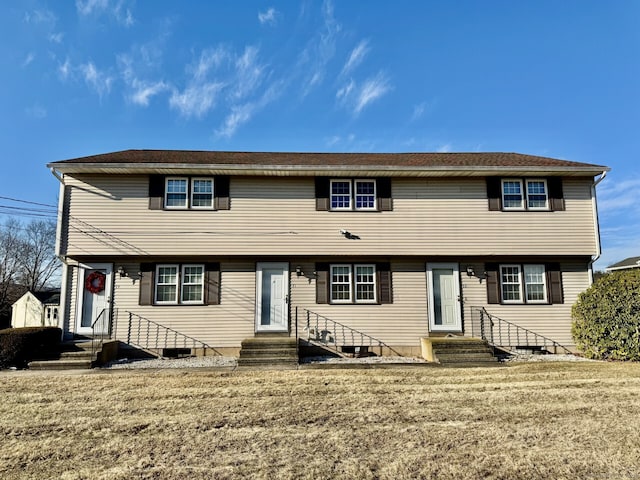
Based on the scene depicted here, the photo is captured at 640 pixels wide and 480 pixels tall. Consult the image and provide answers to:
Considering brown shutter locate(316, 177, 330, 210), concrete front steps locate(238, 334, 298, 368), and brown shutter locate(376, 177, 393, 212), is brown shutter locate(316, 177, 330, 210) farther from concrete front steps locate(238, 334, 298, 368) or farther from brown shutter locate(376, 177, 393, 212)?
concrete front steps locate(238, 334, 298, 368)

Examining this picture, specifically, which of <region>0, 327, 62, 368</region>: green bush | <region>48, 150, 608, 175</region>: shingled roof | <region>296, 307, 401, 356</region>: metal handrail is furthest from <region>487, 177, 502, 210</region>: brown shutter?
<region>0, 327, 62, 368</region>: green bush

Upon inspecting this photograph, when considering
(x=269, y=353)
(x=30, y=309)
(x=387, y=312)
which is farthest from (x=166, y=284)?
(x=30, y=309)

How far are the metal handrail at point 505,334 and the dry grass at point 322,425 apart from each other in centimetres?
290

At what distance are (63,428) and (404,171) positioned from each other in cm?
969

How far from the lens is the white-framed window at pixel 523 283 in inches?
454

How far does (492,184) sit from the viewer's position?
11.7m

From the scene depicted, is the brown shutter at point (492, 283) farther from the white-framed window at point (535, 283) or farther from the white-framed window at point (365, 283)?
the white-framed window at point (365, 283)

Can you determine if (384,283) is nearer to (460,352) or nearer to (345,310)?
(345,310)

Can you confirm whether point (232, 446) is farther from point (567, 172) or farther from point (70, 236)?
point (567, 172)

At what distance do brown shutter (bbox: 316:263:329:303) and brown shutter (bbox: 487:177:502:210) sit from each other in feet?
17.5

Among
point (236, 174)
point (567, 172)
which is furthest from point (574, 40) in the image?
point (236, 174)

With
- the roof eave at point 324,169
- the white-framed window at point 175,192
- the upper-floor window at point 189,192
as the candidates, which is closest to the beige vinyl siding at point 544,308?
the roof eave at point 324,169

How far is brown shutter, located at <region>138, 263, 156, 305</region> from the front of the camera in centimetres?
1106

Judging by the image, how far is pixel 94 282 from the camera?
1108 cm
